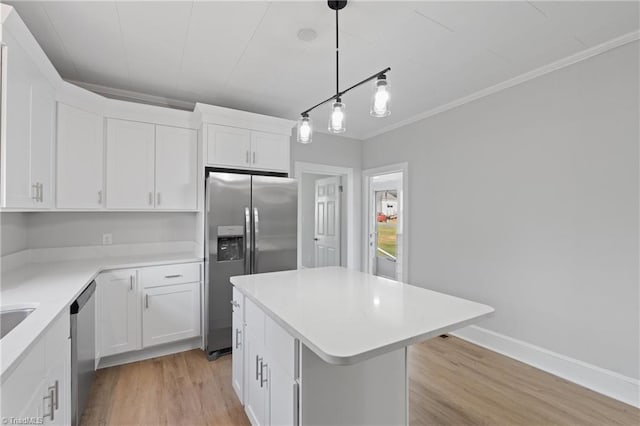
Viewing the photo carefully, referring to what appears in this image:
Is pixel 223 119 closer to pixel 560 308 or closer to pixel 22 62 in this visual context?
pixel 22 62

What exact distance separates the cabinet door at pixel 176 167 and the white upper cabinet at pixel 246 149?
0.27m

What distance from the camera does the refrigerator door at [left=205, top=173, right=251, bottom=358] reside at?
9.10ft

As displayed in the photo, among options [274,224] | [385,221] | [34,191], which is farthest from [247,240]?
[385,221]

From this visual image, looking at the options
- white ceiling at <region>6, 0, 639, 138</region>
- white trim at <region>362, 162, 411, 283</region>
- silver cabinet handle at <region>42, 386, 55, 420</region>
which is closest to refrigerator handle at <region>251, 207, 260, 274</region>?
white ceiling at <region>6, 0, 639, 138</region>

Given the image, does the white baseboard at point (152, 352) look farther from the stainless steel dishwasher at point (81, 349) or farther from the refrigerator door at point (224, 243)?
the stainless steel dishwasher at point (81, 349)

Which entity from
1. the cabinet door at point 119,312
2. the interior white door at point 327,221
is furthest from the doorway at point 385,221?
the cabinet door at point 119,312

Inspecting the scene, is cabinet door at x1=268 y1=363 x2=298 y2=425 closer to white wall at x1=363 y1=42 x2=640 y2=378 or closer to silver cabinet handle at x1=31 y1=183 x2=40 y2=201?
silver cabinet handle at x1=31 y1=183 x2=40 y2=201

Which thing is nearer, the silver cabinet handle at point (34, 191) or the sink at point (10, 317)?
the sink at point (10, 317)

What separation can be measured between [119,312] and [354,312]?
2.24 metres

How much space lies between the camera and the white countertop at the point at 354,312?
1060 mm

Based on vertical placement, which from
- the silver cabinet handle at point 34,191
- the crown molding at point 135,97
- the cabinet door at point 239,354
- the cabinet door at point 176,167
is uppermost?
the crown molding at point 135,97

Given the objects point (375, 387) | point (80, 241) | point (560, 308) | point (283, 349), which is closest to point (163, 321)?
point (80, 241)

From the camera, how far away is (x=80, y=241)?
2836 mm

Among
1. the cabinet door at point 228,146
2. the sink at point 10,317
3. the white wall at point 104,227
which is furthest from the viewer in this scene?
the cabinet door at point 228,146
